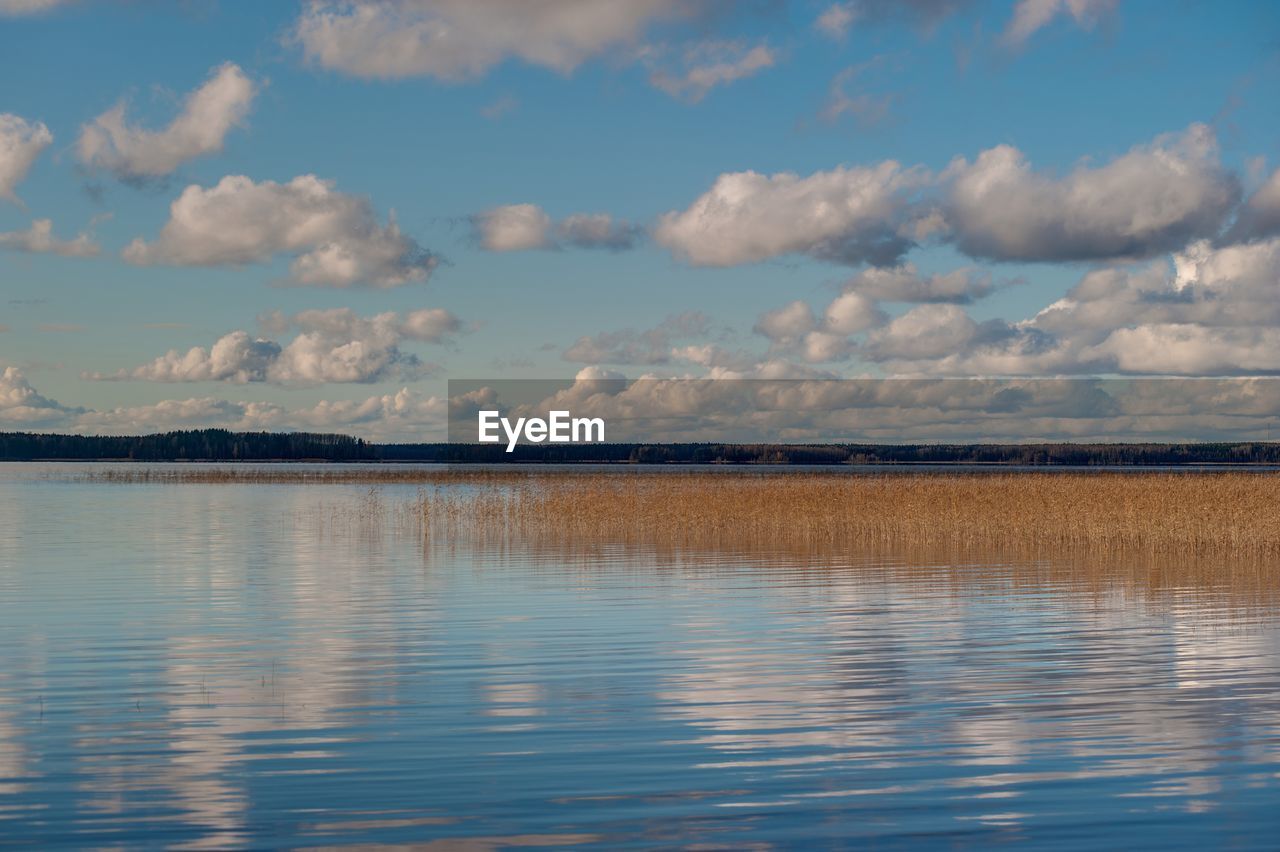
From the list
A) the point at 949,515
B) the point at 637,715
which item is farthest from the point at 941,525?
the point at 637,715

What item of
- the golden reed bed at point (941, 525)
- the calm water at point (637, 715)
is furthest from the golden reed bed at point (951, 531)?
the calm water at point (637, 715)

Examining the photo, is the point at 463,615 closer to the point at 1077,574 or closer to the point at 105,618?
the point at 105,618

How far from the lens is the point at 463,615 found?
19312 millimetres

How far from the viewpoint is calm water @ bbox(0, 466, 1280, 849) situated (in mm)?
8266

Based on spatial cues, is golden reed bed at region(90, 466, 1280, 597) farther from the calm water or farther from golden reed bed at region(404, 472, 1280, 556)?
the calm water

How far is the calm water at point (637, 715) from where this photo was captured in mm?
8266

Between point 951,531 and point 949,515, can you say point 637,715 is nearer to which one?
point 951,531

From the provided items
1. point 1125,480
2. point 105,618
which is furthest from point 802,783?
point 1125,480

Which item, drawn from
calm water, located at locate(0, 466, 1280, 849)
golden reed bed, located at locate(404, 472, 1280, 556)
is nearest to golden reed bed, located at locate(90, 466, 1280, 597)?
golden reed bed, located at locate(404, 472, 1280, 556)

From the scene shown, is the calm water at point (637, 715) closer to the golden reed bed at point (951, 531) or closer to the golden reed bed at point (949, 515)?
the golden reed bed at point (951, 531)

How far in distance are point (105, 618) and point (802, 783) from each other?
13302 mm

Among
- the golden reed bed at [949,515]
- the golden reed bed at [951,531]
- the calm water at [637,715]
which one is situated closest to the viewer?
the calm water at [637,715]

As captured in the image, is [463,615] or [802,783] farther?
[463,615]

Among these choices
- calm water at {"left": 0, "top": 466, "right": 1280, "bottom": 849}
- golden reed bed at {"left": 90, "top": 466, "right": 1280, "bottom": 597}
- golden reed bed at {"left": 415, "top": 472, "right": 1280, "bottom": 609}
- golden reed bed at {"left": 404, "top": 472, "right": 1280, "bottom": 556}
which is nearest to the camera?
calm water at {"left": 0, "top": 466, "right": 1280, "bottom": 849}
